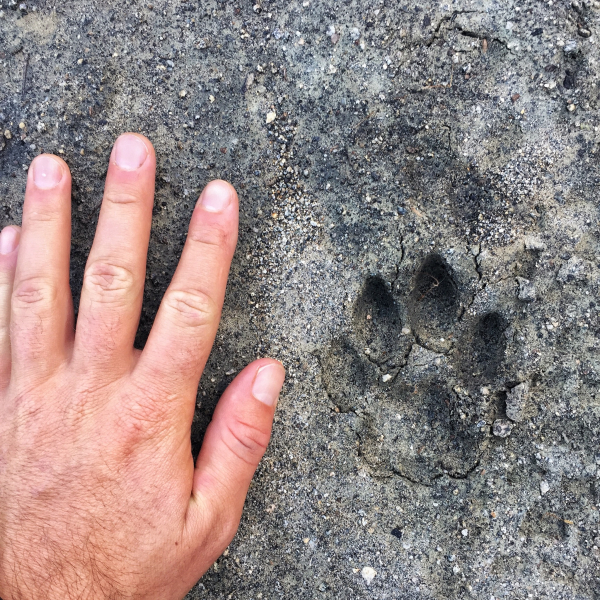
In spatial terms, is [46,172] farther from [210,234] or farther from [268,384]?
[268,384]

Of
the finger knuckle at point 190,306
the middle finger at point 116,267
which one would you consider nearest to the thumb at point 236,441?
the finger knuckle at point 190,306

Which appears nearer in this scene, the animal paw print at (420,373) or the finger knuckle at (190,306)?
the finger knuckle at (190,306)

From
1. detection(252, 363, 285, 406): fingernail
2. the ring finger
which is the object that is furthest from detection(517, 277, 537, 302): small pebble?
the ring finger

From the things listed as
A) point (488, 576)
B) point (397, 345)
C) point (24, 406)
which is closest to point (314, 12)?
point (397, 345)

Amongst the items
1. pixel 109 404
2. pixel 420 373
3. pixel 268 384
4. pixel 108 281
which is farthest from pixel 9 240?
pixel 420 373

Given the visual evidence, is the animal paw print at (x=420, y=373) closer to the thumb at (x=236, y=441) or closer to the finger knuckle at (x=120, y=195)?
the thumb at (x=236, y=441)

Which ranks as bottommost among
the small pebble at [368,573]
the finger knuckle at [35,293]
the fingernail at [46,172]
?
the small pebble at [368,573]

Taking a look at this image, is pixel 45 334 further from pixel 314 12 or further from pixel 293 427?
pixel 314 12

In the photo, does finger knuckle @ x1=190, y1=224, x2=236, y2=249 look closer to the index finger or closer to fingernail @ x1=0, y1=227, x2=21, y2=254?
the index finger

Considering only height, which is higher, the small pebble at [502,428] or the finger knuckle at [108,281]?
the finger knuckle at [108,281]
